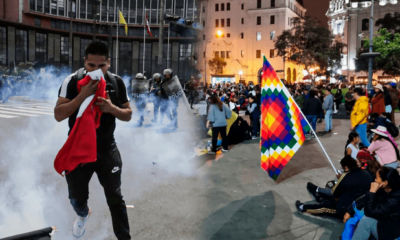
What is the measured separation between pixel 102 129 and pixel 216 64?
195 ft

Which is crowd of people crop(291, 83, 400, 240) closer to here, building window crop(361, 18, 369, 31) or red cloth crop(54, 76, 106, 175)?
red cloth crop(54, 76, 106, 175)

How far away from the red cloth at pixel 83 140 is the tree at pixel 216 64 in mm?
59255

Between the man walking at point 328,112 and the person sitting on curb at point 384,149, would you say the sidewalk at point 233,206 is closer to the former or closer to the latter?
the person sitting on curb at point 384,149

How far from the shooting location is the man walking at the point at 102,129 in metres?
2.97

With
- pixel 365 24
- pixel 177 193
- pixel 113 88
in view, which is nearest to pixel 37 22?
pixel 177 193

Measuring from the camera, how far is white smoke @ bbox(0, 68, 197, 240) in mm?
4168

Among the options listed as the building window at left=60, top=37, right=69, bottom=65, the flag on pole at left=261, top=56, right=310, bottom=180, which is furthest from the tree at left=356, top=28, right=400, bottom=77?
the building window at left=60, top=37, right=69, bottom=65

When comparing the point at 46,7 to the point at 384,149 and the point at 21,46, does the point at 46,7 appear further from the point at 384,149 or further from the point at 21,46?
the point at 384,149

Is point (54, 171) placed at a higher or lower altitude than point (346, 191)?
lower

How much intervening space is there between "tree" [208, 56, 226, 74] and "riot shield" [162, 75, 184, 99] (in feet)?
166

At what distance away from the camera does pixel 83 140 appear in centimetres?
288

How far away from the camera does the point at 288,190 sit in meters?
5.99

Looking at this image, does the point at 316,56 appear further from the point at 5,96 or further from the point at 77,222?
the point at 77,222

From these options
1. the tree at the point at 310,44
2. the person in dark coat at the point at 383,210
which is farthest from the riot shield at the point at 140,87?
the tree at the point at 310,44
